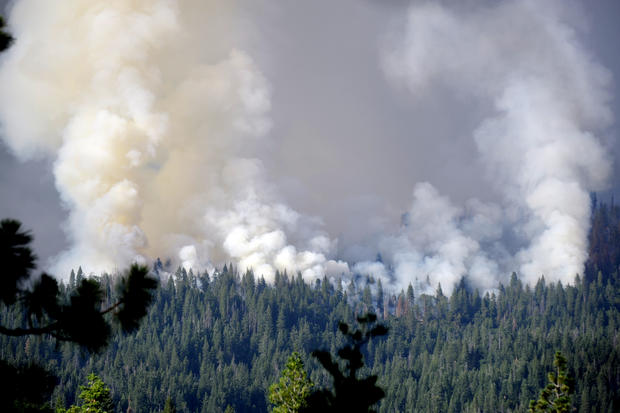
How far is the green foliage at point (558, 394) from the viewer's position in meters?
39.5

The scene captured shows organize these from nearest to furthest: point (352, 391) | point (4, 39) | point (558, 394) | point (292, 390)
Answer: point (4, 39) → point (352, 391) → point (558, 394) → point (292, 390)

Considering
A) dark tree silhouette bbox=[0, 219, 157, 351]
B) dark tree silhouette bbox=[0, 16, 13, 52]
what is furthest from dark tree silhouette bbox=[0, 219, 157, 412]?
dark tree silhouette bbox=[0, 16, 13, 52]

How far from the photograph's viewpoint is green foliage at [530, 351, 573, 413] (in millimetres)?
39500

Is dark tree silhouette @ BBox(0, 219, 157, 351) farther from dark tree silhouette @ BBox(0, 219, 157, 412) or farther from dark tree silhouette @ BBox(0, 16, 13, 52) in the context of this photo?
dark tree silhouette @ BBox(0, 16, 13, 52)

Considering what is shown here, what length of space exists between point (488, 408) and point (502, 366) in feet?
105

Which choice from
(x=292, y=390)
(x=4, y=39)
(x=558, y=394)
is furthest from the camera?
(x=292, y=390)

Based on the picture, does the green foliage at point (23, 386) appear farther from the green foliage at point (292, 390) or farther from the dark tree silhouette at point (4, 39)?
the green foliage at point (292, 390)

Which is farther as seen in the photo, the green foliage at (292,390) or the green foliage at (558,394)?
the green foliage at (292,390)

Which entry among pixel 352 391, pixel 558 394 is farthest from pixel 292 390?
pixel 352 391

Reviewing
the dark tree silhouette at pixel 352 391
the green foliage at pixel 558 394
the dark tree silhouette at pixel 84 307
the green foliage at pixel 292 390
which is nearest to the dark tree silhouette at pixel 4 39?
the dark tree silhouette at pixel 84 307

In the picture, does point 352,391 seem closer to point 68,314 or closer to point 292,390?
point 68,314

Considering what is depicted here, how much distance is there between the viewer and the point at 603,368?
17875 centimetres

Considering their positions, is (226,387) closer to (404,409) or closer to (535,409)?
(404,409)

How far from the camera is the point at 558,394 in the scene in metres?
40.6
